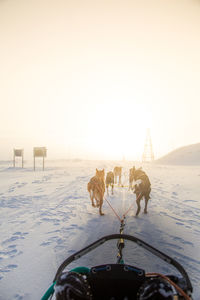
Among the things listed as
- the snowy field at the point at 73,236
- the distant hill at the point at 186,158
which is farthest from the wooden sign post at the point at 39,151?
the distant hill at the point at 186,158

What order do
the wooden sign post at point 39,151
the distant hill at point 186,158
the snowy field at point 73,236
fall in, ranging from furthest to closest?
the distant hill at point 186,158
the wooden sign post at point 39,151
the snowy field at point 73,236

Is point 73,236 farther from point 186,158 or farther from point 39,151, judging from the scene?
point 186,158

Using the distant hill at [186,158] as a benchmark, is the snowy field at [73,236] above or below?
below

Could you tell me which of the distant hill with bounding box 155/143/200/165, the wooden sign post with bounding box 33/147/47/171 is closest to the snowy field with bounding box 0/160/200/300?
the wooden sign post with bounding box 33/147/47/171

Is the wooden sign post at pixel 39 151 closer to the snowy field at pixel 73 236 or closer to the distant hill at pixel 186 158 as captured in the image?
the snowy field at pixel 73 236

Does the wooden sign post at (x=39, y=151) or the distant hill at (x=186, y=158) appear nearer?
the wooden sign post at (x=39, y=151)

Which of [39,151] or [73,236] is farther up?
[39,151]

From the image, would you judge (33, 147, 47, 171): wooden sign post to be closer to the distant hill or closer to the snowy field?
the snowy field

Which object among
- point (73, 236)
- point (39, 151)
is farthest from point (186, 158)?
point (73, 236)

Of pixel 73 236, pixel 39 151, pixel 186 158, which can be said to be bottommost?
pixel 73 236

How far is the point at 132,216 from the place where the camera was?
550cm

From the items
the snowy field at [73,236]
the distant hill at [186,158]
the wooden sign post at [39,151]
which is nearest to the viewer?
the snowy field at [73,236]

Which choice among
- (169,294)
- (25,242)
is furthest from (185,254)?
(25,242)

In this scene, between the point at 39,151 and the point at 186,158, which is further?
the point at 186,158
